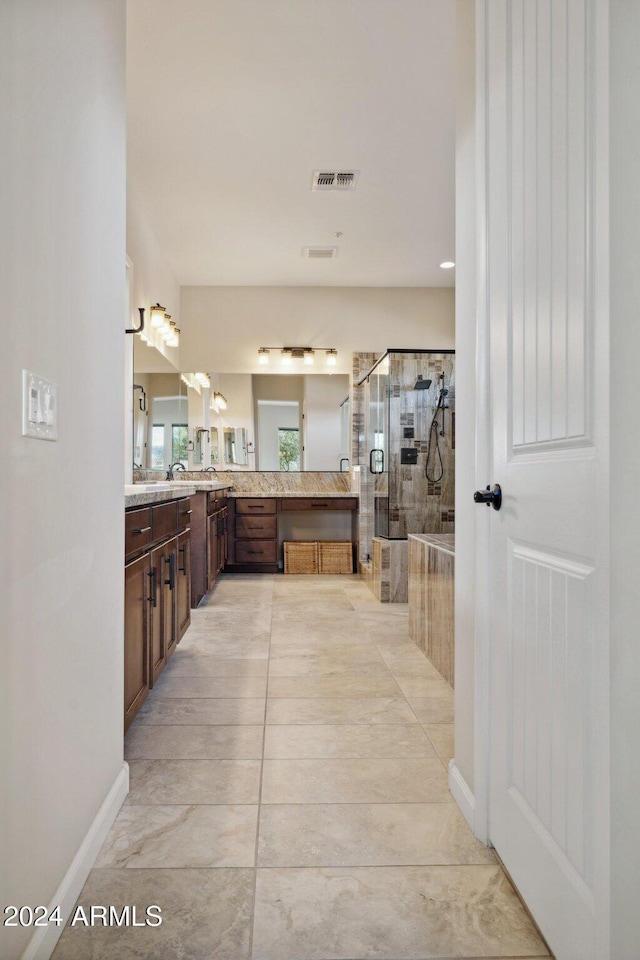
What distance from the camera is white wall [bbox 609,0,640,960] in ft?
3.18

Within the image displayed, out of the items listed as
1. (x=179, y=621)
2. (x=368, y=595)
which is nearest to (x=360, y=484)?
(x=368, y=595)

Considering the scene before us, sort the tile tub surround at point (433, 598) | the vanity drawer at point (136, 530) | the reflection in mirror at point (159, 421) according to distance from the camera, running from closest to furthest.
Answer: the vanity drawer at point (136, 530) → the tile tub surround at point (433, 598) → the reflection in mirror at point (159, 421)

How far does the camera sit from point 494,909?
1377 millimetres

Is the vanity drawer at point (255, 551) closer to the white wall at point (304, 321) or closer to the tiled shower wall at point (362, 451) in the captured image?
the tiled shower wall at point (362, 451)

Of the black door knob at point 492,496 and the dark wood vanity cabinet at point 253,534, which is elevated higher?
the black door knob at point 492,496

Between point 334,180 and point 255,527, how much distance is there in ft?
10.3

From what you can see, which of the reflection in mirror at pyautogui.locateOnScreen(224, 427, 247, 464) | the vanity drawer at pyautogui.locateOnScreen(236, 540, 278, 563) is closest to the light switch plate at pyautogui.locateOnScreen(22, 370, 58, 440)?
the vanity drawer at pyautogui.locateOnScreen(236, 540, 278, 563)

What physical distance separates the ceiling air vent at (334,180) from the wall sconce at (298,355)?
227 cm

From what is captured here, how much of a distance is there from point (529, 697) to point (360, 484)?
471cm

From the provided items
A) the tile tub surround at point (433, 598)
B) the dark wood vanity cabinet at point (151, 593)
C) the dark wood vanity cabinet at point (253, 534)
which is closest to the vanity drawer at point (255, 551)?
the dark wood vanity cabinet at point (253, 534)

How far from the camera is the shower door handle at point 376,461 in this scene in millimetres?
5352

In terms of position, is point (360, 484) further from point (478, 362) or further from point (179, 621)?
point (478, 362)

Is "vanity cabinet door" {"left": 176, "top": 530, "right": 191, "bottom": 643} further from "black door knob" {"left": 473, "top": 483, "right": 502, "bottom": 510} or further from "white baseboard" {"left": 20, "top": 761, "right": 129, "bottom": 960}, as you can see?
"black door knob" {"left": 473, "top": 483, "right": 502, "bottom": 510}

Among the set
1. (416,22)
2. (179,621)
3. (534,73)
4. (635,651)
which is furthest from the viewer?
(179,621)
